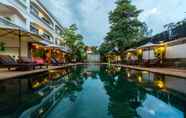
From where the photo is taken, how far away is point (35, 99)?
664 cm

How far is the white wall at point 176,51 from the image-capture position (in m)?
21.7

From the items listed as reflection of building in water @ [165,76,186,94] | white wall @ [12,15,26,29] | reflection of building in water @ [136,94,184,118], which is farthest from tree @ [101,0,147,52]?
reflection of building in water @ [136,94,184,118]

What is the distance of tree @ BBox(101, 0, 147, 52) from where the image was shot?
39.7 meters

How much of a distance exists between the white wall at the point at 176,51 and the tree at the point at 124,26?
14127 mm

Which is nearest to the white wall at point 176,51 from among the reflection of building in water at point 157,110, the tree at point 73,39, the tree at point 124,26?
the tree at point 124,26

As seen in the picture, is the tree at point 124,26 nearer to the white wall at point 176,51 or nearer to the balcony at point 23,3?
the white wall at point 176,51

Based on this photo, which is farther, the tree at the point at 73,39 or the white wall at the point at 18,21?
the tree at the point at 73,39

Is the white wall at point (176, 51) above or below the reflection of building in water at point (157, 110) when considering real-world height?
above

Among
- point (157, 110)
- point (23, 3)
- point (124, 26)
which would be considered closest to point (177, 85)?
point (157, 110)

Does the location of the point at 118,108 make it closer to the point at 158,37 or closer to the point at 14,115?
the point at 14,115

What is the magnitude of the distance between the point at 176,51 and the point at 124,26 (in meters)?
17.3

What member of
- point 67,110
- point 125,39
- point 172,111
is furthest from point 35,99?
point 125,39

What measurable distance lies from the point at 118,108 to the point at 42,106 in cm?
165

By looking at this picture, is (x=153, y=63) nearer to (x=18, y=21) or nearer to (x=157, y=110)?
(x=18, y=21)
